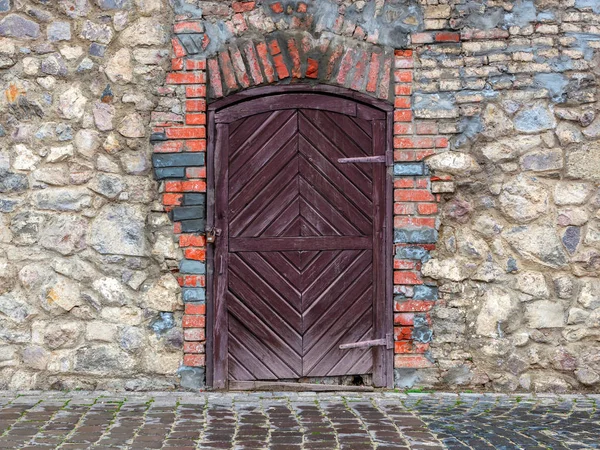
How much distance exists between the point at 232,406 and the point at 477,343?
5.76 ft

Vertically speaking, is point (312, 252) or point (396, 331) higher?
point (312, 252)

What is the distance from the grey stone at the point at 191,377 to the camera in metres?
5.73

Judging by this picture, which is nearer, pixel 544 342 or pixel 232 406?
pixel 232 406

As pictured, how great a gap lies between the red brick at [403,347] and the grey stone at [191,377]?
1.37 meters

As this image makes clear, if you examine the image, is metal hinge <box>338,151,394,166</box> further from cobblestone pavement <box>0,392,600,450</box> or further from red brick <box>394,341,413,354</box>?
cobblestone pavement <box>0,392,600,450</box>

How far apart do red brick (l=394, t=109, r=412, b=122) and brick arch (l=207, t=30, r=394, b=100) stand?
15cm

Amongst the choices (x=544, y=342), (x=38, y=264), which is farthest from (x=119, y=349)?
(x=544, y=342)

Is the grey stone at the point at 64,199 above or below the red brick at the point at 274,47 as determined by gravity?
below

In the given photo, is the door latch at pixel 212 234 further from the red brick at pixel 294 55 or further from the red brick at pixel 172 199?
the red brick at pixel 294 55

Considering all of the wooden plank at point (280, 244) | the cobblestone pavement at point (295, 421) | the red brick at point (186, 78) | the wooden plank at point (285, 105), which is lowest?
the cobblestone pavement at point (295, 421)

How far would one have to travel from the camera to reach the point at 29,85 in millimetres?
5730

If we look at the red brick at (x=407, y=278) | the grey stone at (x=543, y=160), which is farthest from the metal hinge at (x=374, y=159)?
the grey stone at (x=543, y=160)

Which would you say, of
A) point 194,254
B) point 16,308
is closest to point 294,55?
point 194,254

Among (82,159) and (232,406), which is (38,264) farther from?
(232,406)
